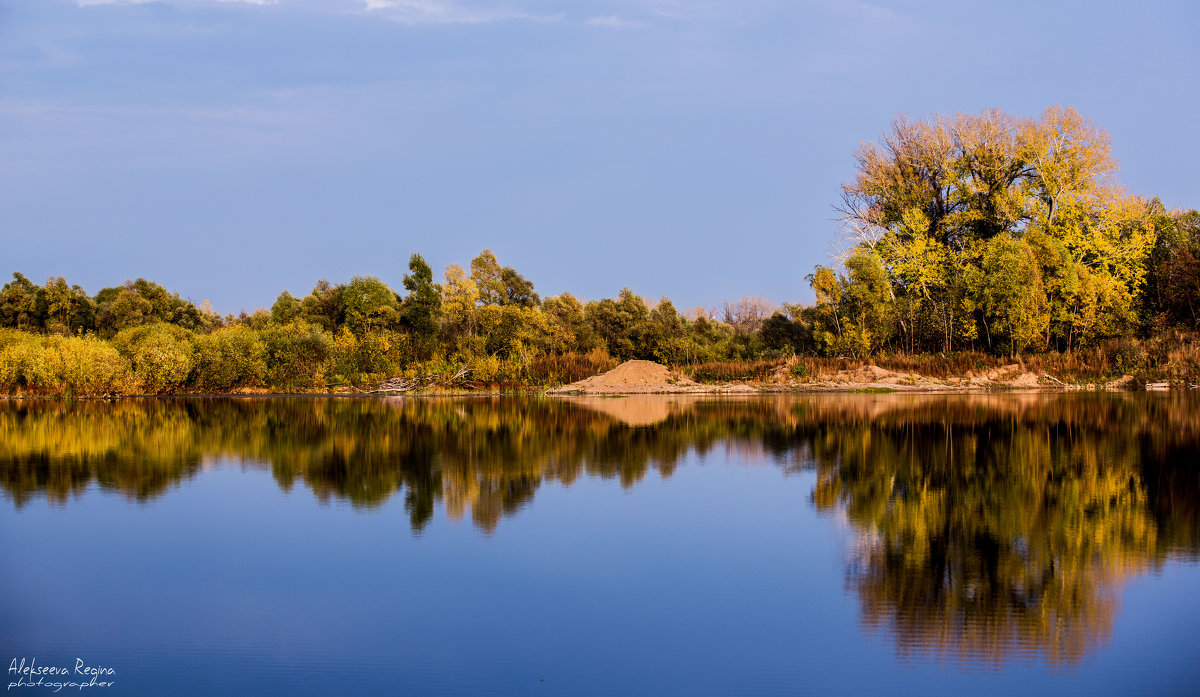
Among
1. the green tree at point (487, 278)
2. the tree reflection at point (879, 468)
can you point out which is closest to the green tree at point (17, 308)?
the tree reflection at point (879, 468)

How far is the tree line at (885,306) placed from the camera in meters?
29.7

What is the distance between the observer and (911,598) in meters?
5.34

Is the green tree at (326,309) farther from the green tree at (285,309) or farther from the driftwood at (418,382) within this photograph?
the driftwood at (418,382)

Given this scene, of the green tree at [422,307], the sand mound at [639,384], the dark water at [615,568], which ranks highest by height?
the green tree at [422,307]

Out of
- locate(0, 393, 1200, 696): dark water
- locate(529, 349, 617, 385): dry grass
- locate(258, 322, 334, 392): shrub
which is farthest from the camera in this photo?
locate(529, 349, 617, 385): dry grass

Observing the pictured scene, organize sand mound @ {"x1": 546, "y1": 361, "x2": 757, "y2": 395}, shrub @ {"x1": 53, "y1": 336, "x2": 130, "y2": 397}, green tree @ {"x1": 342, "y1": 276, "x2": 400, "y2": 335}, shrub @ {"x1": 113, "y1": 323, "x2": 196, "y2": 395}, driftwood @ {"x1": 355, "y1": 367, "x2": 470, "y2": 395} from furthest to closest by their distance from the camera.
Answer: green tree @ {"x1": 342, "y1": 276, "x2": 400, "y2": 335}
driftwood @ {"x1": 355, "y1": 367, "x2": 470, "y2": 395}
sand mound @ {"x1": 546, "y1": 361, "x2": 757, "y2": 395}
shrub @ {"x1": 113, "y1": 323, "x2": 196, "y2": 395}
shrub @ {"x1": 53, "y1": 336, "x2": 130, "y2": 397}

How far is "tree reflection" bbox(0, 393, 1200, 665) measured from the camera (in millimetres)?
5406

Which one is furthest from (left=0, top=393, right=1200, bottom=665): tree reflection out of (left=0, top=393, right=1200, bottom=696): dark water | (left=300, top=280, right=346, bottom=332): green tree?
(left=300, top=280, right=346, bottom=332): green tree

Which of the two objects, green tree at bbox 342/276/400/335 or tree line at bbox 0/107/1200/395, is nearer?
tree line at bbox 0/107/1200/395

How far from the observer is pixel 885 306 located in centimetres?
3166

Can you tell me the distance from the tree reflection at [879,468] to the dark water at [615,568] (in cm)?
5

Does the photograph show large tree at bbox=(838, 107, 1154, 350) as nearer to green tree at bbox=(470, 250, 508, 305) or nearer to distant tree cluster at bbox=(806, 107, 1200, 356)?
distant tree cluster at bbox=(806, 107, 1200, 356)

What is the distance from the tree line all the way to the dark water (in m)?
17.4

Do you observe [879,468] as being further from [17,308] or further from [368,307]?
[17,308]
